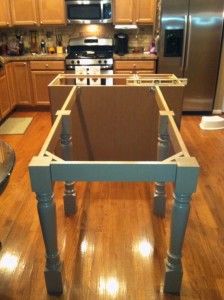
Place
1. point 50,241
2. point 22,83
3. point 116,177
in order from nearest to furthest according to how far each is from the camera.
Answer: point 116,177 < point 50,241 < point 22,83

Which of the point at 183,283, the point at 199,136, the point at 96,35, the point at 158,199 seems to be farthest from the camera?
the point at 96,35

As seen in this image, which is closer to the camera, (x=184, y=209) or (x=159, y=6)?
(x=184, y=209)

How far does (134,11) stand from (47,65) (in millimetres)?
1523

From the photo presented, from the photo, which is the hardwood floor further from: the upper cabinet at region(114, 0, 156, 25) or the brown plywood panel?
the upper cabinet at region(114, 0, 156, 25)

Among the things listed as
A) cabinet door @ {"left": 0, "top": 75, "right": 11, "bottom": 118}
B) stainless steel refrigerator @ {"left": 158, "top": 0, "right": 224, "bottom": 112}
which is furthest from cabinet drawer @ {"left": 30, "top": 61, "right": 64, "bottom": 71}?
stainless steel refrigerator @ {"left": 158, "top": 0, "right": 224, "bottom": 112}

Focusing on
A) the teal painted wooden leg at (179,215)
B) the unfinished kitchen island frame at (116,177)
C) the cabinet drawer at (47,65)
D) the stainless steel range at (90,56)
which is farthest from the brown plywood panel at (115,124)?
the cabinet drawer at (47,65)

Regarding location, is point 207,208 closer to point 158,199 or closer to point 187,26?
point 158,199

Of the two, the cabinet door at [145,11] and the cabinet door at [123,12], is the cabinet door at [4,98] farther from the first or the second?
the cabinet door at [145,11]

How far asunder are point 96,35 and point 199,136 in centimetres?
242

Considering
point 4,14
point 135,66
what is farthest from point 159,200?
point 4,14

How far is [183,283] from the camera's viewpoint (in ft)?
5.52

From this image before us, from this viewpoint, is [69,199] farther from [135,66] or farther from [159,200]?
[135,66]

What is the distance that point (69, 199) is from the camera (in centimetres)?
224

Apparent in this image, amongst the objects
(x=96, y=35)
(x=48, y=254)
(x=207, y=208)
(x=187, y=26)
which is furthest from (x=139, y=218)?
(x=96, y=35)
